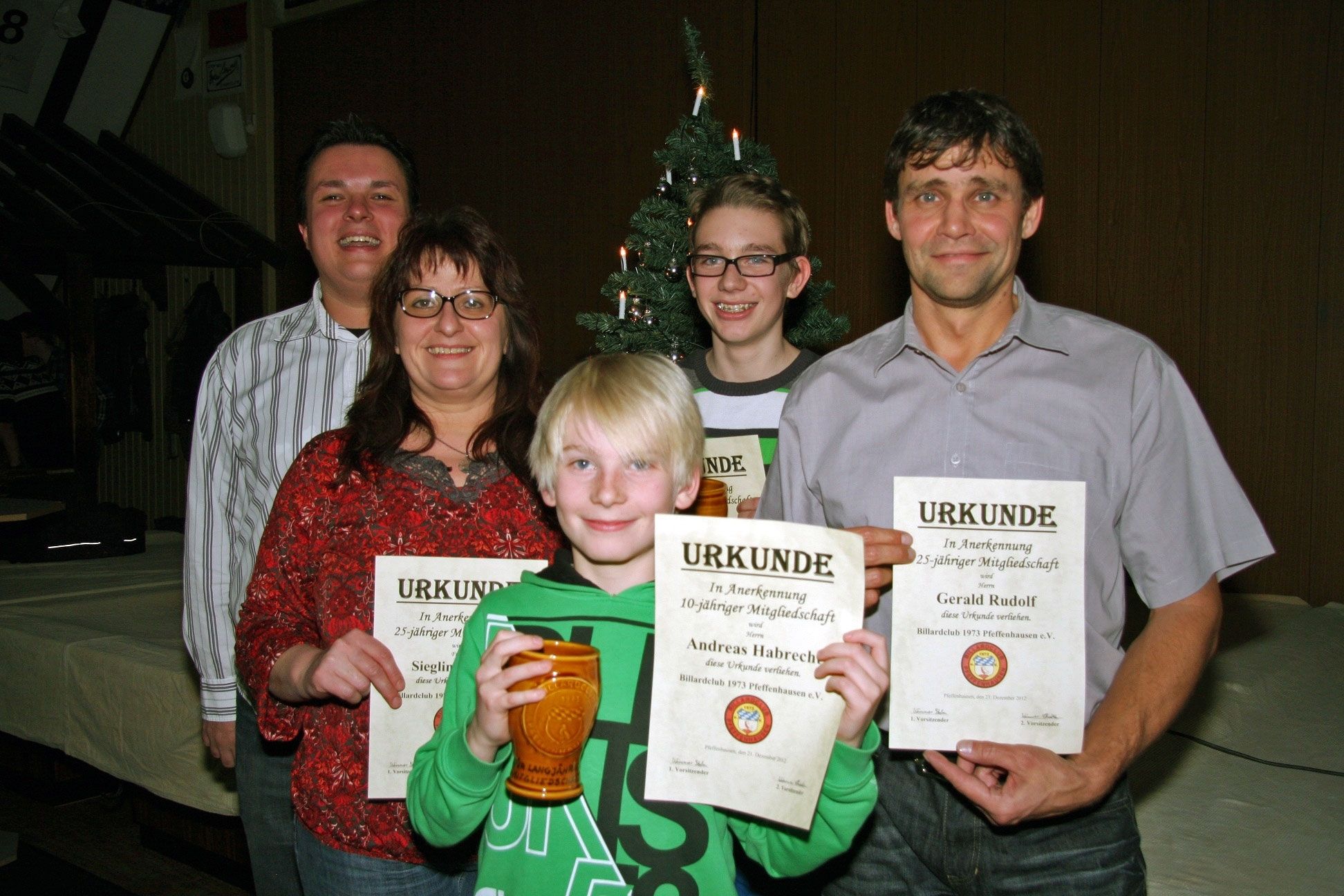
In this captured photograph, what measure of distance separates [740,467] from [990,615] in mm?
784

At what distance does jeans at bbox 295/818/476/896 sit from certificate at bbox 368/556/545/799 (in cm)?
16

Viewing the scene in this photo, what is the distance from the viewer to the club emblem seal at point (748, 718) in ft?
3.96

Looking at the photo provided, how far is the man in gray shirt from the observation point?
4.56ft

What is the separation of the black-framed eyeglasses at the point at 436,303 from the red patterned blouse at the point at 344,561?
0.86ft

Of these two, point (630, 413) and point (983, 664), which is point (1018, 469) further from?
point (630, 413)

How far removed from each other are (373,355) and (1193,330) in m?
4.26

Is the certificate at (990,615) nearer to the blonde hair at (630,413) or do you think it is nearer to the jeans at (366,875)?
the blonde hair at (630,413)

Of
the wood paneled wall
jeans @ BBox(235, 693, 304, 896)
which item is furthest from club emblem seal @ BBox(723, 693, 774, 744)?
the wood paneled wall

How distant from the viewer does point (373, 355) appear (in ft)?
5.71

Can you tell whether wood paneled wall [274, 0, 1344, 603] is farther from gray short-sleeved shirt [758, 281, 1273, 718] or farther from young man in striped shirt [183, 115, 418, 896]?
young man in striped shirt [183, 115, 418, 896]

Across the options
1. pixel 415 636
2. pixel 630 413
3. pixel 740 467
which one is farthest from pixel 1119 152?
pixel 415 636

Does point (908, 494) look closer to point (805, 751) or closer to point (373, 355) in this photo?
point (805, 751)

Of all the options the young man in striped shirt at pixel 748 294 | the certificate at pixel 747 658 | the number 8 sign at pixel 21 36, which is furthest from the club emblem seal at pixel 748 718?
the number 8 sign at pixel 21 36

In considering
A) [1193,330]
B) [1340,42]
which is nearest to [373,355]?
[1193,330]
